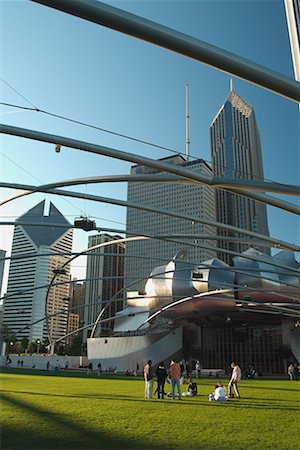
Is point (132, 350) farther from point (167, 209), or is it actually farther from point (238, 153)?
point (238, 153)

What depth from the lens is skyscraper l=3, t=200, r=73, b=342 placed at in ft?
197

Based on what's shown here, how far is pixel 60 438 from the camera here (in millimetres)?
7051

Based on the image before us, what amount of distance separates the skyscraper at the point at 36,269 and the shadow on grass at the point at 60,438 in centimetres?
2318

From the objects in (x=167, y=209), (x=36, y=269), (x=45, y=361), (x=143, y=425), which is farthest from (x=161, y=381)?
(x=36, y=269)

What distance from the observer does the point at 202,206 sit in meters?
80.2

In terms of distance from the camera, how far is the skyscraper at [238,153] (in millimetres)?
145125

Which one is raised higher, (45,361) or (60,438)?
(45,361)

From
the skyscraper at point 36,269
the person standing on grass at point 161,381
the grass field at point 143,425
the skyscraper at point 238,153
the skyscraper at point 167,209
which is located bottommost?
the grass field at point 143,425

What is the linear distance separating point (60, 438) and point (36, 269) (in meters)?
87.5

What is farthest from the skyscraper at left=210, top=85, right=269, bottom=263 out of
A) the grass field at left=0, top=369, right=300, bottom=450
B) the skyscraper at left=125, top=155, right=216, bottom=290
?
the grass field at left=0, top=369, right=300, bottom=450

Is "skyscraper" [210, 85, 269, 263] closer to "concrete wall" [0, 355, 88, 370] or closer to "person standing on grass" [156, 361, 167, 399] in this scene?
"concrete wall" [0, 355, 88, 370]

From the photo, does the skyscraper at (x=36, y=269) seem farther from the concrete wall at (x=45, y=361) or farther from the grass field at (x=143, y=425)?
the grass field at (x=143, y=425)

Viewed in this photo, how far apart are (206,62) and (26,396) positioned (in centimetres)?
1190

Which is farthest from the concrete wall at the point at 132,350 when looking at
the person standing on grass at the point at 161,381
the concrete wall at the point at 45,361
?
the person standing on grass at the point at 161,381
